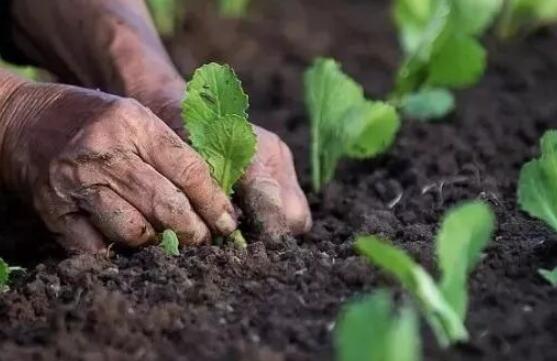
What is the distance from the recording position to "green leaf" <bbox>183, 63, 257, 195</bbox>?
180 cm

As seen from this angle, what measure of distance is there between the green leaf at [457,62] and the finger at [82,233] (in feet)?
3.16

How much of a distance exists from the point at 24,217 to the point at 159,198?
19.7 inches

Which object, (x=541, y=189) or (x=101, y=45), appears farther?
(x=101, y=45)

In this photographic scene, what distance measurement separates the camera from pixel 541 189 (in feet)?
5.55

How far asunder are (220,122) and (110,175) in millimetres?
178

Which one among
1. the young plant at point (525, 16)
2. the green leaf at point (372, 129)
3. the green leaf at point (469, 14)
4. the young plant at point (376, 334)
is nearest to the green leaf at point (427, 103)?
the green leaf at point (469, 14)

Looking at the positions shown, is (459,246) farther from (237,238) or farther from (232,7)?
(232,7)

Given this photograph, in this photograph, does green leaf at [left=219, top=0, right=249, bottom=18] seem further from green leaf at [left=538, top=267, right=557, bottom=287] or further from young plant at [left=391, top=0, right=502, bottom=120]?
green leaf at [left=538, top=267, right=557, bottom=287]

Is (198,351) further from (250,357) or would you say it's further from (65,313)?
(65,313)

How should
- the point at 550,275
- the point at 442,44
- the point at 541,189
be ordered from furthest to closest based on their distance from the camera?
the point at 442,44
the point at 541,189
the point at 550,275

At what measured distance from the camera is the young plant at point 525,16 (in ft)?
10.5

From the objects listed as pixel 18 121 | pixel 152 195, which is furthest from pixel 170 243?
pixel 18 121

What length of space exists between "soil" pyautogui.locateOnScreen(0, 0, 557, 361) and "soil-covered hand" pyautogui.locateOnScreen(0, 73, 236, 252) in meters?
0.05

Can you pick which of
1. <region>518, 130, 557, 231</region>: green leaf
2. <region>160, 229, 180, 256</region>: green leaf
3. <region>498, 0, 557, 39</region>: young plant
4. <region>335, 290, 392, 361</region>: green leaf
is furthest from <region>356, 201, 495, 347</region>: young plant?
<region>498, 0, 557, 39</region>: young plant
